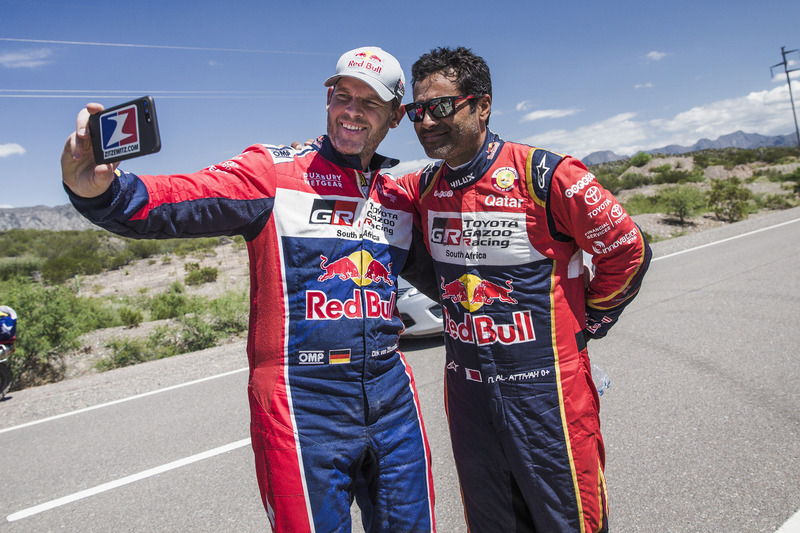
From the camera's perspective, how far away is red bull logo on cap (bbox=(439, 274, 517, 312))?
1.91 metres

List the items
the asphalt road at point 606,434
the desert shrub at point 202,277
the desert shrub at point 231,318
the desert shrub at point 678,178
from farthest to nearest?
1. the desert shrub at point 678,178
2. the desert shrub at point 202,277
3. the desert shrub at point 231,318
4. the asphalt road at point 606,434

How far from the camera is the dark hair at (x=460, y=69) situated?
6.68 ft

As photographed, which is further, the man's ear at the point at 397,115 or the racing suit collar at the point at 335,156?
the man's ear at the point at 397,115

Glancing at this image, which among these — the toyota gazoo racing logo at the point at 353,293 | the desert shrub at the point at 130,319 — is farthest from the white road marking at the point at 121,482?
the desert shrub at the point at 130,319

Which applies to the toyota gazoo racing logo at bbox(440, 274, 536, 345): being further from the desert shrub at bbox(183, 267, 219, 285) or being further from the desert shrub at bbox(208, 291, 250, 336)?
the desert shrub at bbox(183, 267, 219, 285)

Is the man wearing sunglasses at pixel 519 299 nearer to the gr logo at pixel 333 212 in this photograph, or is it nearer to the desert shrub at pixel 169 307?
the gr logo at pixel 333 212

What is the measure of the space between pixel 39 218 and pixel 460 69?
220758 millimetres

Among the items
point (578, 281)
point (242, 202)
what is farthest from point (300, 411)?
point (578, 281)

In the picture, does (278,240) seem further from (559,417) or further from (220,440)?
(220,440)

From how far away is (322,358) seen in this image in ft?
5.67

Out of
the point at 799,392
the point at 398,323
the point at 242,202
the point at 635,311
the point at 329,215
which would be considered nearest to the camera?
the point at 242,202

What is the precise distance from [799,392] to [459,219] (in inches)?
146

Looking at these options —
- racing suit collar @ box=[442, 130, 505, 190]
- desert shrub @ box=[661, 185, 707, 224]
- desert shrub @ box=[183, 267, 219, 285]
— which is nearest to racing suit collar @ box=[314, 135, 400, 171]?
racing suit collar @ box=[442, 130, 505, 190]

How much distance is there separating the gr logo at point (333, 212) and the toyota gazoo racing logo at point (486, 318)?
20.2 inches
